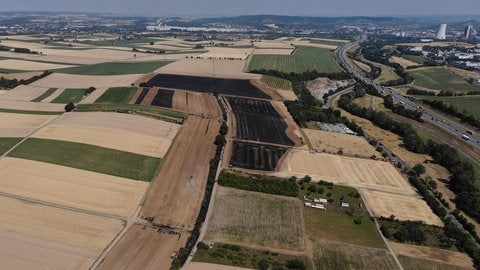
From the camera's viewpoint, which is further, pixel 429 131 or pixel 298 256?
pixel 429 131

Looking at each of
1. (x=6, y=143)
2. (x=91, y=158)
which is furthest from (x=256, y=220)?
(x=6, y=143)

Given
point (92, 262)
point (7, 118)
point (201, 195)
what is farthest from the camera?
point (7, 118)

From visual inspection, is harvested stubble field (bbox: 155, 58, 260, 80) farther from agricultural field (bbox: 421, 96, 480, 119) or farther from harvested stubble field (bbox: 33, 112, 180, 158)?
agricultural field (bbox: 421, 96, 480, 119)

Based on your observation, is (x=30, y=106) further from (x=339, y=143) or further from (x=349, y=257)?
(x=349, y=257)

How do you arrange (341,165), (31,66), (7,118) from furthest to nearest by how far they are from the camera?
(31,66) < (7,118) < (341,165)

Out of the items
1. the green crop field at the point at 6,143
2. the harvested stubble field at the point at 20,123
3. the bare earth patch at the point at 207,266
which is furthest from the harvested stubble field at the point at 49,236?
the harvested stubble field at the point at 20,123

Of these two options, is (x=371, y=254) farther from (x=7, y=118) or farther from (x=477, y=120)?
(x=7, y=118)

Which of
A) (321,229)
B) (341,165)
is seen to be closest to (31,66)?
(341,165)
